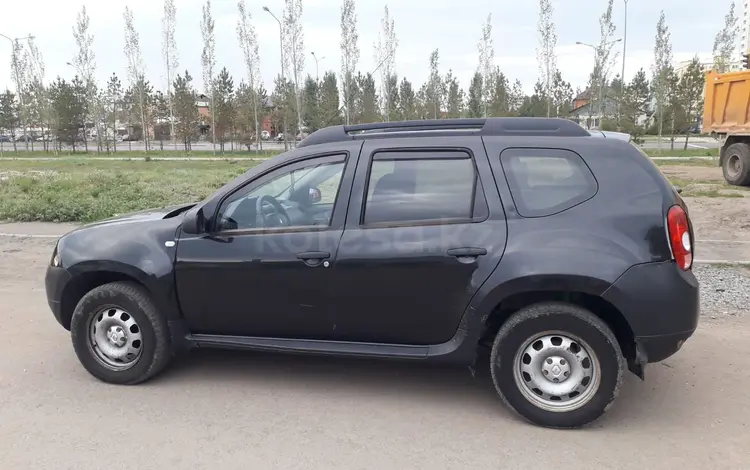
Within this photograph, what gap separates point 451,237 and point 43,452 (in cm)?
265

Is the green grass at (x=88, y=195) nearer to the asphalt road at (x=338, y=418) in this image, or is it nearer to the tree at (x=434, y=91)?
the asphalt road at (x=338, y=418)

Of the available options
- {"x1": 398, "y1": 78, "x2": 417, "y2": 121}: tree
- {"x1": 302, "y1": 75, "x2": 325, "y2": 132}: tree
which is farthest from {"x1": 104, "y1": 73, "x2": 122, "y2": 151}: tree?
{"x1": 398, "y1": 78, "x2": 417, "y2": 121}: tree

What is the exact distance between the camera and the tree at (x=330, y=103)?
45.0 meters

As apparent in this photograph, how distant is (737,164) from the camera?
647 inches

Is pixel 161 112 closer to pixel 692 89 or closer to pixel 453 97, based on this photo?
pixel 453 97

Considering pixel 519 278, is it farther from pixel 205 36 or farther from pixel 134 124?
pixel 134 124

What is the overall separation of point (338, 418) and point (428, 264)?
1127mm

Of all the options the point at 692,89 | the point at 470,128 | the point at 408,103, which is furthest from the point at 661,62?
the point at 470,128

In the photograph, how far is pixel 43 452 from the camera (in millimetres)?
3354

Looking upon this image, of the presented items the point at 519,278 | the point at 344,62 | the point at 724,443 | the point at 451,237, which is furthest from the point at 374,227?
the point at 344,62

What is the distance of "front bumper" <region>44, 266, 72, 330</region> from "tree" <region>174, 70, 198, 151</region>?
42280 mm

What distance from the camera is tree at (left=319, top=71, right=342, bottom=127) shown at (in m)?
45.0

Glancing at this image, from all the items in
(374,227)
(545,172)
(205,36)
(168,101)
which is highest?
(205,36)

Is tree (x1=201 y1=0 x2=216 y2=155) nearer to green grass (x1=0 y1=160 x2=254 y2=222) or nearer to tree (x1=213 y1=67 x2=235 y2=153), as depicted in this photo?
tree (x1=213 y1=67 x2=235 y2=153)
